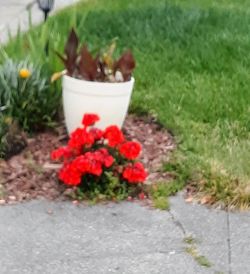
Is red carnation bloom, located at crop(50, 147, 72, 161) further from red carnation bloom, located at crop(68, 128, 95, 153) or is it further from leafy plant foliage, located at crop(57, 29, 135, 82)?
leafy plant foliage, located at crop(57, 29, 135, 82)

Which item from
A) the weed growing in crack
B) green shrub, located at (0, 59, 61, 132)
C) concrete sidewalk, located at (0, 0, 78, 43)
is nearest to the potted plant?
green shrub, located at (0, 59, 61, 132)

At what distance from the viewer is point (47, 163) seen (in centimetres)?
576

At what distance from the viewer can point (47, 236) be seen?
481 cm

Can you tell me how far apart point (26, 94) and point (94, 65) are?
21.8 inches

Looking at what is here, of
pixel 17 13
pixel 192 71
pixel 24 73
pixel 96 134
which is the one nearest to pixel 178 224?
pixel 96 134

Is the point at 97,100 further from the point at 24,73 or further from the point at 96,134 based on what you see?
the point at 24,73

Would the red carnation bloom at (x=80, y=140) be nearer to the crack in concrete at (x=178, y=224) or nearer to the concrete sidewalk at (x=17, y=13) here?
the crack in concrete at (x=178, y=224)

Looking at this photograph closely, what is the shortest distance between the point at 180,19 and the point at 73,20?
9.56ft

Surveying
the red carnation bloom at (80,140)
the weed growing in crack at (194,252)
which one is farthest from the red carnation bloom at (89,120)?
the weed growing in crack at (194,252)

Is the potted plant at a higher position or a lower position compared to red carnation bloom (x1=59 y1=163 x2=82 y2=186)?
higher

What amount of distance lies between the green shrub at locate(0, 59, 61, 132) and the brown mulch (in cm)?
14

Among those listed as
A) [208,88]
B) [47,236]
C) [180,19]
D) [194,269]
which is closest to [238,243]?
[194,269]

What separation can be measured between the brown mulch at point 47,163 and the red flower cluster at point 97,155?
0.15 m

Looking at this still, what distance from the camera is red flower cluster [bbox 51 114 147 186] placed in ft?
17.2
